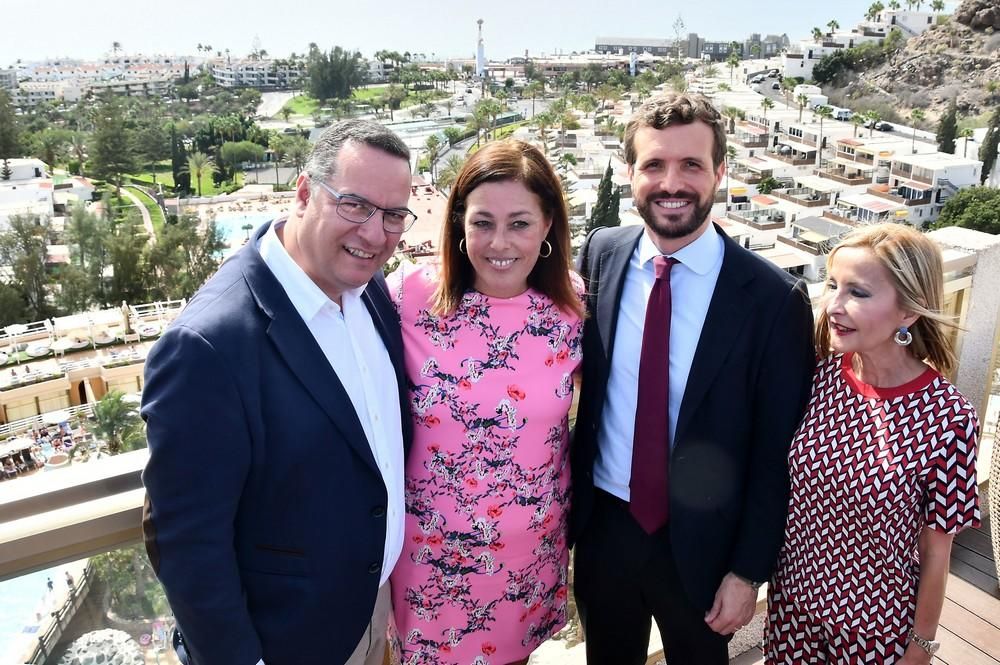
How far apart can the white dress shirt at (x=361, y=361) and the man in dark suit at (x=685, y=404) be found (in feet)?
1.12

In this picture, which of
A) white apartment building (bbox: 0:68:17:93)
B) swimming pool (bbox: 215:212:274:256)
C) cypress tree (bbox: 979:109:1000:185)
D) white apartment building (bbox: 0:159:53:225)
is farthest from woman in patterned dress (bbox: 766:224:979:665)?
white apartment building (bbox: 0:68:17:93)

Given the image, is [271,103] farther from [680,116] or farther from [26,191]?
[680,116]

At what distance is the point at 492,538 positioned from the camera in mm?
1193

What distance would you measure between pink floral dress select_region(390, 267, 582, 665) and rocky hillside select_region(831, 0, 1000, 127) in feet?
131

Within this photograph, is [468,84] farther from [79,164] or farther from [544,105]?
[79,164]

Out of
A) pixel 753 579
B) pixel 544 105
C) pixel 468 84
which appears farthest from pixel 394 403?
pixel 468 84

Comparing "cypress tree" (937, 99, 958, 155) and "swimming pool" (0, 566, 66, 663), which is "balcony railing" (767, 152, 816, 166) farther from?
"swimming pool" (0, 566, 66, 663)

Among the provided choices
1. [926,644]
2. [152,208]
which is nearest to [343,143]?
[926,644]

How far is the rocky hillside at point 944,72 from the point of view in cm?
3547

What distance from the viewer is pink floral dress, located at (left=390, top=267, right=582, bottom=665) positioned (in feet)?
3.81

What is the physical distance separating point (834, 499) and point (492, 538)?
0.51 m

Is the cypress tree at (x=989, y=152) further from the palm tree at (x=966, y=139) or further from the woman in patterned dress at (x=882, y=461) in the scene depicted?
the woman in patterned dress at (x=882, y=461)

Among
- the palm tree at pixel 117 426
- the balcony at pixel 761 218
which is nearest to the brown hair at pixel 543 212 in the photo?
the palm tree at pixel 117 426

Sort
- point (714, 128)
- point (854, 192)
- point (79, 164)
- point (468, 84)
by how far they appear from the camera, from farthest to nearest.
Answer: point (468, 84), point (79, 164), point (854, 192), point (714, 128)
